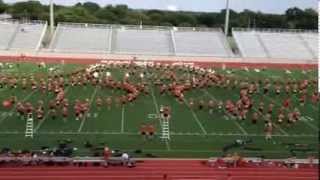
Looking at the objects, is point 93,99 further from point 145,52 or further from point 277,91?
point 145,52

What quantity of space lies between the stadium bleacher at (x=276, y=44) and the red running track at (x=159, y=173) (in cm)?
3721

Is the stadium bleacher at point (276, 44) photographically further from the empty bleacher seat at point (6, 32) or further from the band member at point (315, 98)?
the band member at point (315, 98)

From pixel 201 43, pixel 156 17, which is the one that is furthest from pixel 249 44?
pixel 156 17

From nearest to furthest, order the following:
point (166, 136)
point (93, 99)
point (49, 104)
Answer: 1. point (166, 136)
2. point (49, 104)
3. point (93, 99)

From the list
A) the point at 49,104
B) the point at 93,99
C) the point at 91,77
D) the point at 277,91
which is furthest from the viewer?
the point at 91,77

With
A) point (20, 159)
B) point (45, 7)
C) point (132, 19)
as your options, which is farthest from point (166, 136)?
point (45, 7)

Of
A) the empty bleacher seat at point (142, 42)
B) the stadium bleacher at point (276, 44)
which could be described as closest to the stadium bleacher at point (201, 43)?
the empty bleacher seat at point (142, 42)

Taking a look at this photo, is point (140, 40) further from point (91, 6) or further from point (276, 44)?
point (91, 6)

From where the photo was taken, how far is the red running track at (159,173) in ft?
55.1

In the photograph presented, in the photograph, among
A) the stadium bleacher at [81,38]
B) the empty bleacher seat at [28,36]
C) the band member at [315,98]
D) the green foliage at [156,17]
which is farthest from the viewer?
the green foliage at [156,17]

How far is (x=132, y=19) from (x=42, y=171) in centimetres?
6796

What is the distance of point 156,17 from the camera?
88.4 m

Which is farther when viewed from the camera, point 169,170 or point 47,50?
point 47,50

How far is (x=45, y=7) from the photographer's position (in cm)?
8944
